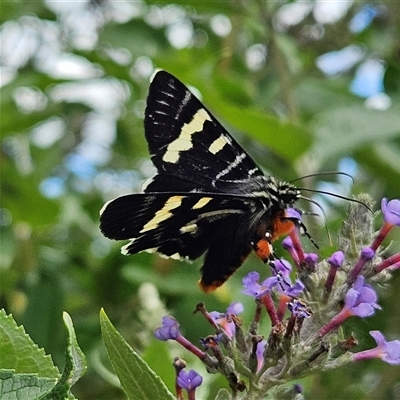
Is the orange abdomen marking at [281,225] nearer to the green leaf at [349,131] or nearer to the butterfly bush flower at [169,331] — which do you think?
the butterfly bush flower at [169,331]

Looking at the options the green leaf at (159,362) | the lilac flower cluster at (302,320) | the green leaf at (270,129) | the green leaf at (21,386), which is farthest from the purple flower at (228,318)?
the green leaf at (270,129)

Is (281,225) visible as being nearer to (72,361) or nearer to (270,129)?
(72,361)

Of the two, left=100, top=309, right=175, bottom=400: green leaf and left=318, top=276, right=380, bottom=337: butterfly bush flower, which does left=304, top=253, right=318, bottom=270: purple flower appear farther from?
left=100, top=309, right=175, bottom=400: green leaf

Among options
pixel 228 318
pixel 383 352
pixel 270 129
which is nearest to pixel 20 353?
pixel 228 318

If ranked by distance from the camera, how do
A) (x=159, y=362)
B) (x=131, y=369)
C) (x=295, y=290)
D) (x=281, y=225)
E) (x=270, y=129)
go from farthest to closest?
(x=270, y=129)
(x=159, y=362)
(x=281, y=225)
(x=295, y=290)
(x=131, y=369)

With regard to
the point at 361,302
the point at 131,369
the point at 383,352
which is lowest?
the point at 383,352

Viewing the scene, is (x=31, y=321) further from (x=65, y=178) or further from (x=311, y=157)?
(x=65, y=178)
